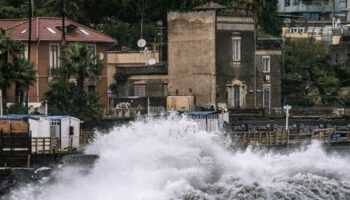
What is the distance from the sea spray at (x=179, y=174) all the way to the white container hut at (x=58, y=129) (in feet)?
28.9

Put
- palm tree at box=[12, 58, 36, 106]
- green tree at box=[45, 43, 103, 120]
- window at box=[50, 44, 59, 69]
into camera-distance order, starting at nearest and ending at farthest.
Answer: palm tree at box=[12, 58, 36, 106] < green tree at box=[45, 43, 103, 120] < window at box=[50, 44, 59, 69]

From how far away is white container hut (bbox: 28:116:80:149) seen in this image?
205 feet

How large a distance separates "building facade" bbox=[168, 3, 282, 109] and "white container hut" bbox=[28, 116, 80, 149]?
2561 centimetres

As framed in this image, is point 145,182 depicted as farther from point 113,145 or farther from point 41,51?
point 41,51

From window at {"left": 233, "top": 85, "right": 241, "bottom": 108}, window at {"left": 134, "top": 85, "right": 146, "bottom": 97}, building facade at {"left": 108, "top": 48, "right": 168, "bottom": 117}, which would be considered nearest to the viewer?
window at {"left": 233, "top": 85, "right": 241, "bottom": 108}

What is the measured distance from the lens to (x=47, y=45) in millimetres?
88000

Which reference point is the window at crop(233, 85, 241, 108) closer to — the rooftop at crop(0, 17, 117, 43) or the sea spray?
the rooftop at crop(0, 17, 117, 43)

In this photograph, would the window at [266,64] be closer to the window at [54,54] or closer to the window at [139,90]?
the window at [139,90]

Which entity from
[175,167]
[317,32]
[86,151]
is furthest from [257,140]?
[317,32]

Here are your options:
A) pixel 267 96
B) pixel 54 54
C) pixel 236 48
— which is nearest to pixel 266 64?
pixel 267 96

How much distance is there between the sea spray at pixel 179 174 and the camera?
1913 inches

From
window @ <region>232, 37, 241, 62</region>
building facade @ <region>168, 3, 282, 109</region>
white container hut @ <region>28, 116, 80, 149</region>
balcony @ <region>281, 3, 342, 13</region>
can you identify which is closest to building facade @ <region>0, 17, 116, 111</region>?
building facade @ <region>168, 3, 282, 109</region>

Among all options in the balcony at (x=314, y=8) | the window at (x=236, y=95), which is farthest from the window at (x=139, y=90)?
the balcony at (x=314, y=8)

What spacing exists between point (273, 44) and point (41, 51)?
71.0ft
